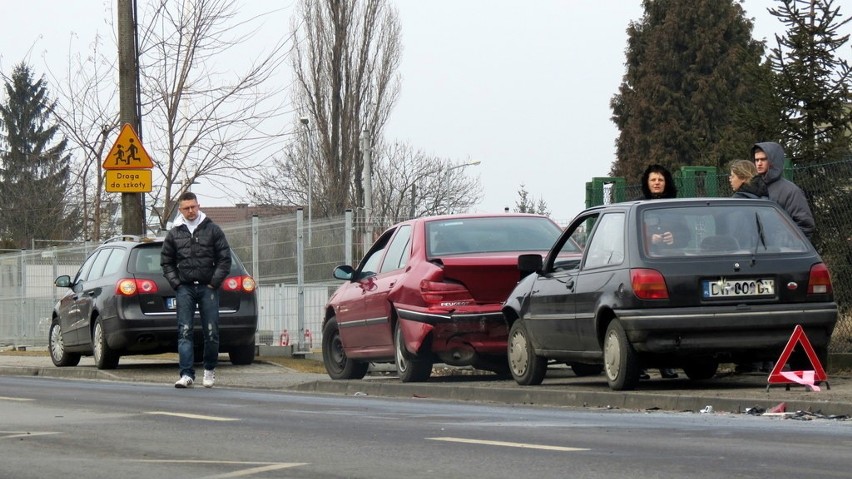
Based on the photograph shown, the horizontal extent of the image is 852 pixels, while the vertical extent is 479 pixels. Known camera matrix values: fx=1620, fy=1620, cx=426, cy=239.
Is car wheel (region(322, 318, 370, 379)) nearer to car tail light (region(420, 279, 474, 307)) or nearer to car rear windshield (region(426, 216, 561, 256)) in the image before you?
car rear windshield (region(426, 216, 561, 256))

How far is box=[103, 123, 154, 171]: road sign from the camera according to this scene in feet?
71.2

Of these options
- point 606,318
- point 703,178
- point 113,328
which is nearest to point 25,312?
point 113,328

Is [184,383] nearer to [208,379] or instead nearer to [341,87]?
[208,379]

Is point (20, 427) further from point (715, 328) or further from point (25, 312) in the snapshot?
point (25, 312)

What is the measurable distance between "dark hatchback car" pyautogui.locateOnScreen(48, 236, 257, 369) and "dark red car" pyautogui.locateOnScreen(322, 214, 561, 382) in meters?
3.27

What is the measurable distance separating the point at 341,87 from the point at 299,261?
35.1m

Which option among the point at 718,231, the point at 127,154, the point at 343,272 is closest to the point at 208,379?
the point at 343,272

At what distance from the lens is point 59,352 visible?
21.8 meters

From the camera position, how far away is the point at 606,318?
12.4 metres

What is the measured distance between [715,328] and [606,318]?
3.08 ft

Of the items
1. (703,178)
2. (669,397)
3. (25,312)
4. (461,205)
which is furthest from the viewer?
(461,205)

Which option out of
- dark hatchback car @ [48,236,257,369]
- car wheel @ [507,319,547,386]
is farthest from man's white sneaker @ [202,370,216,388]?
car wheel @ [507,319,547,386]

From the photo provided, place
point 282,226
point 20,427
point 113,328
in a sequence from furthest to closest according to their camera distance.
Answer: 1. point 282,226
2. point 113,328
3. point 20,427

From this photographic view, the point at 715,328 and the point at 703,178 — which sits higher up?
the point at 703,178
